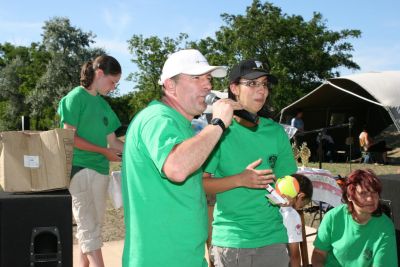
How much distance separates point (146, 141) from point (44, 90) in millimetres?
53238

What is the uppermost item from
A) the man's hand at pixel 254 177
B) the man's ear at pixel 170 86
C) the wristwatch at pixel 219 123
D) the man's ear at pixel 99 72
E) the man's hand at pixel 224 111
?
the man's ear at pixel 99 72

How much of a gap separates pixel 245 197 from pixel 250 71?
0.76 meters

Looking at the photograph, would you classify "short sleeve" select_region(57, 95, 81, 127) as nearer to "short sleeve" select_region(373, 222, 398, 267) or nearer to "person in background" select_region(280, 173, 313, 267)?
"person in background" select_region(280, 173, 313, 267)

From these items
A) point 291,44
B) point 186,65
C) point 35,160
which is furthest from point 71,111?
point 291,44

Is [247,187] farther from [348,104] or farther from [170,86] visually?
[348,104]

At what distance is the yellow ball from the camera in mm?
2764

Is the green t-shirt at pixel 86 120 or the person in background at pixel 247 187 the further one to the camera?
the green t-shirt at pixel 86 120

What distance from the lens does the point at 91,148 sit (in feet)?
14.2

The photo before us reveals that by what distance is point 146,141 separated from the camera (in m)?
1.99

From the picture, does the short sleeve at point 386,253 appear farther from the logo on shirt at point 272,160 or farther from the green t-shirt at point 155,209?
the green t-shirt at point 155,209

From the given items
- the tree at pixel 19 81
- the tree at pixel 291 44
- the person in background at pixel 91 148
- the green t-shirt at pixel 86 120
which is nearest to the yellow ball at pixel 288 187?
the person in background at pixel 91 148

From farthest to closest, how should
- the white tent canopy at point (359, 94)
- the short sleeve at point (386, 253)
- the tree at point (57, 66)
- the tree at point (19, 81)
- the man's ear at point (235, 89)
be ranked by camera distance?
the tree at point (19, 81), the tree at point (57, 66), the white tent canopy at point (359, 94), the short sleeve at point (386, 253), the man's ear at point (235, 89)

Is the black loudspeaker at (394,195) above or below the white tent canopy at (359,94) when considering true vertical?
below

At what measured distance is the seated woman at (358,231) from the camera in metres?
3.34
